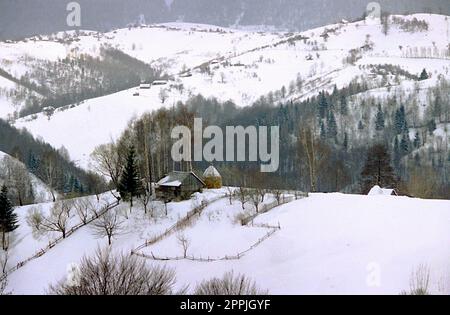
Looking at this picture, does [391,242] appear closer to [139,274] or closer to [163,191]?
[139,274]

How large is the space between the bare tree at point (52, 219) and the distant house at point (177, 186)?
4.62m

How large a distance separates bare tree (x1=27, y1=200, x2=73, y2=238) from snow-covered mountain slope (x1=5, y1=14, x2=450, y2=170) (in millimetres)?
34908

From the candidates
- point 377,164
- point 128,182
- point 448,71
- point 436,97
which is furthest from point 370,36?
point 128,182

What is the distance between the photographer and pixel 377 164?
2675 cm

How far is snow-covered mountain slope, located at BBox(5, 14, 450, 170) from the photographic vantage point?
75.7m

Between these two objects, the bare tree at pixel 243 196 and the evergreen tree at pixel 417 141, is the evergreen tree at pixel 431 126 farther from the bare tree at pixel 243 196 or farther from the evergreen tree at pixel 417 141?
the bare tree at pixel 243 196

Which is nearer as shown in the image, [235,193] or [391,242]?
[391,242]

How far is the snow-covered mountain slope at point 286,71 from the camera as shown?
7569 centimetres

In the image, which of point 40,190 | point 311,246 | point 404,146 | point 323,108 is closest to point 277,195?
point 311,246

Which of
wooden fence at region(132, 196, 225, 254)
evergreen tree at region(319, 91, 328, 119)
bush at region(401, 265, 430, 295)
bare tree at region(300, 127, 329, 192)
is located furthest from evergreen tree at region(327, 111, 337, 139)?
bush at region(401, 265, 430, 295)

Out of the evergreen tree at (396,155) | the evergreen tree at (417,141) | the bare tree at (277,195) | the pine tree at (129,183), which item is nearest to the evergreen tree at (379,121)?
the evergreen tree at (396,155)

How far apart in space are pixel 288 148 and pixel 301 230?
1575 inches

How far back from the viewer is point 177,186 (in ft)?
76.9

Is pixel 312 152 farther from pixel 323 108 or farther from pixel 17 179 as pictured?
pixel 323 108
